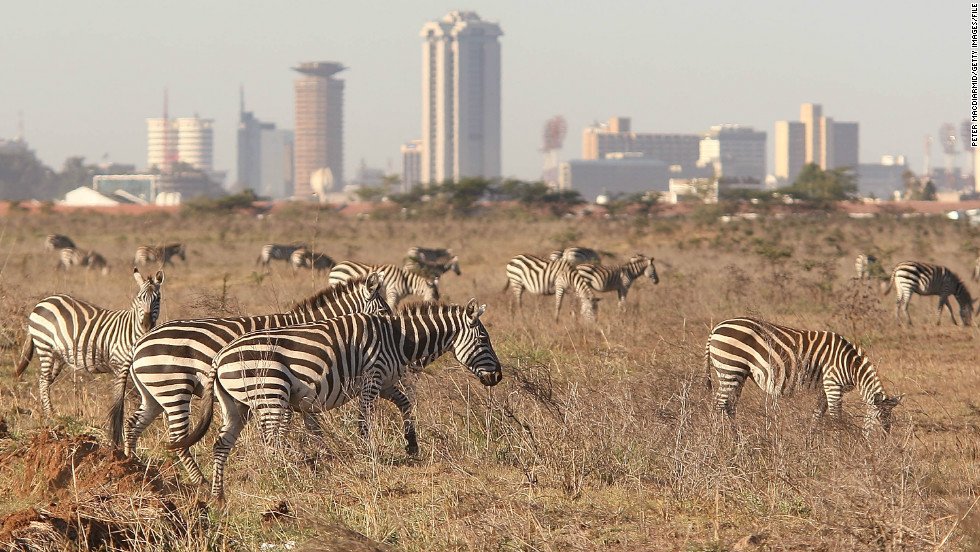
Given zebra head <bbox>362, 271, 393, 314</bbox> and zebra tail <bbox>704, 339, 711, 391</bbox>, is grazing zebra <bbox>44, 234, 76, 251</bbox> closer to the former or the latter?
zebra head <bbox>362, 271, 393, 314</bbox>

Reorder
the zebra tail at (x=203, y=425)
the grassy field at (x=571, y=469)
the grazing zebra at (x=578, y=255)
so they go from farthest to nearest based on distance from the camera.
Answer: the grazing zebra at (x=578, y=255)
the zebra tail at (x=203, y=425)
the grassy field at (x=571, y=469)

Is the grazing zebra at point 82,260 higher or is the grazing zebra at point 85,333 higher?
the grazing zebra at point 85,333

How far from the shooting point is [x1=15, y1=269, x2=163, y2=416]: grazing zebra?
388 inches

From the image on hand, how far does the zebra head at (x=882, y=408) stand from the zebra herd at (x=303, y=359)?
Result: 12mm

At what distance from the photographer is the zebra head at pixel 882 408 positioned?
871 centimetres

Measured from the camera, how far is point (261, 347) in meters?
7.29

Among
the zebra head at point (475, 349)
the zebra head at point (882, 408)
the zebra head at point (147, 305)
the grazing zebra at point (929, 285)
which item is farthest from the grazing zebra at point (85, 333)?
the grazing zebra at point (929, 285)

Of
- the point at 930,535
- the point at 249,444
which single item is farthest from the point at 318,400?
the point at 930,535

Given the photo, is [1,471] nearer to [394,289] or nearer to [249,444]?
[249,444]

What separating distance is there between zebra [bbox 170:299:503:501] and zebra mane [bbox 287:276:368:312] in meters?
1.06

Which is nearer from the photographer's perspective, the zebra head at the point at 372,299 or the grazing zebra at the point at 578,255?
the zebra head at the point at 372,299

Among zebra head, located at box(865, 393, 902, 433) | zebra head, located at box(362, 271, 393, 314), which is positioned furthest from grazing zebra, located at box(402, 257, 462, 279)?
zebra head, located at box(865, 393, 902, 433)

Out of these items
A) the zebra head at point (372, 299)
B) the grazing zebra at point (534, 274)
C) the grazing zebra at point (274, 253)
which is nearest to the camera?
the zebra head at point (372, 299)

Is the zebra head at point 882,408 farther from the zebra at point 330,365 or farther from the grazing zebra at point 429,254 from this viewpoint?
the grazing zebra at point 429,254
